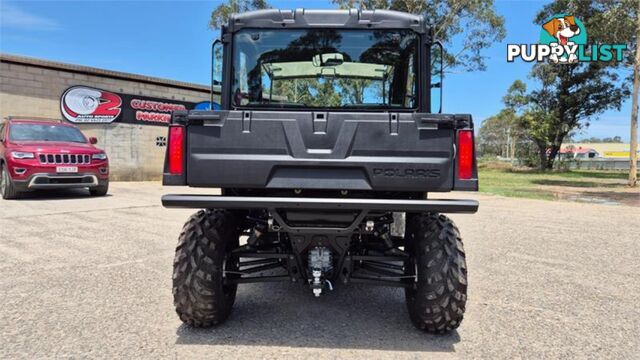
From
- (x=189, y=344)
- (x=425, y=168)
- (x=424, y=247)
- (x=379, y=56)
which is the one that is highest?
(x=379, y=56)

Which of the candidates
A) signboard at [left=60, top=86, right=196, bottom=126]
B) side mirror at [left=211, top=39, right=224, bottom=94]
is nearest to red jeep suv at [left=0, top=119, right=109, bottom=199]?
signboard at [left=60, top=86, right=196, bottom=126]

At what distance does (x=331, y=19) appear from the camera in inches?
139

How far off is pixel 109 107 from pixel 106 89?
2.15 ft

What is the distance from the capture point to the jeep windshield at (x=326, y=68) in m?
3.57

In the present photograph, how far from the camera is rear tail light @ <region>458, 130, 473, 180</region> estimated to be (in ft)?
9.53

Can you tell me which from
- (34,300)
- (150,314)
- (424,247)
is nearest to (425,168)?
(424,247)

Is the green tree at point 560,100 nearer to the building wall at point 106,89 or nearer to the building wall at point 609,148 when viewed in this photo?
the building wall at point 106,89

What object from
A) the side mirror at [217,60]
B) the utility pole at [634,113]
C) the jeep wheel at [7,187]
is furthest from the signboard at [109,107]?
the utility pole at [634,113]

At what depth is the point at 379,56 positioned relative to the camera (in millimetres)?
3609

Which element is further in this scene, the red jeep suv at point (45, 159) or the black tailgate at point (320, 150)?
the red jeep suv at point (45, 159)

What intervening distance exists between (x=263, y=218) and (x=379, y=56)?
1.52 m

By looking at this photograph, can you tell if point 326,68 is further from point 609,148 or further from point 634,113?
point 609,148

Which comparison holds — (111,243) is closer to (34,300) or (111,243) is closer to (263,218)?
(34,300)

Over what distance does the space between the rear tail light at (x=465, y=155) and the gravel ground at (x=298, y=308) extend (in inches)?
46.8
